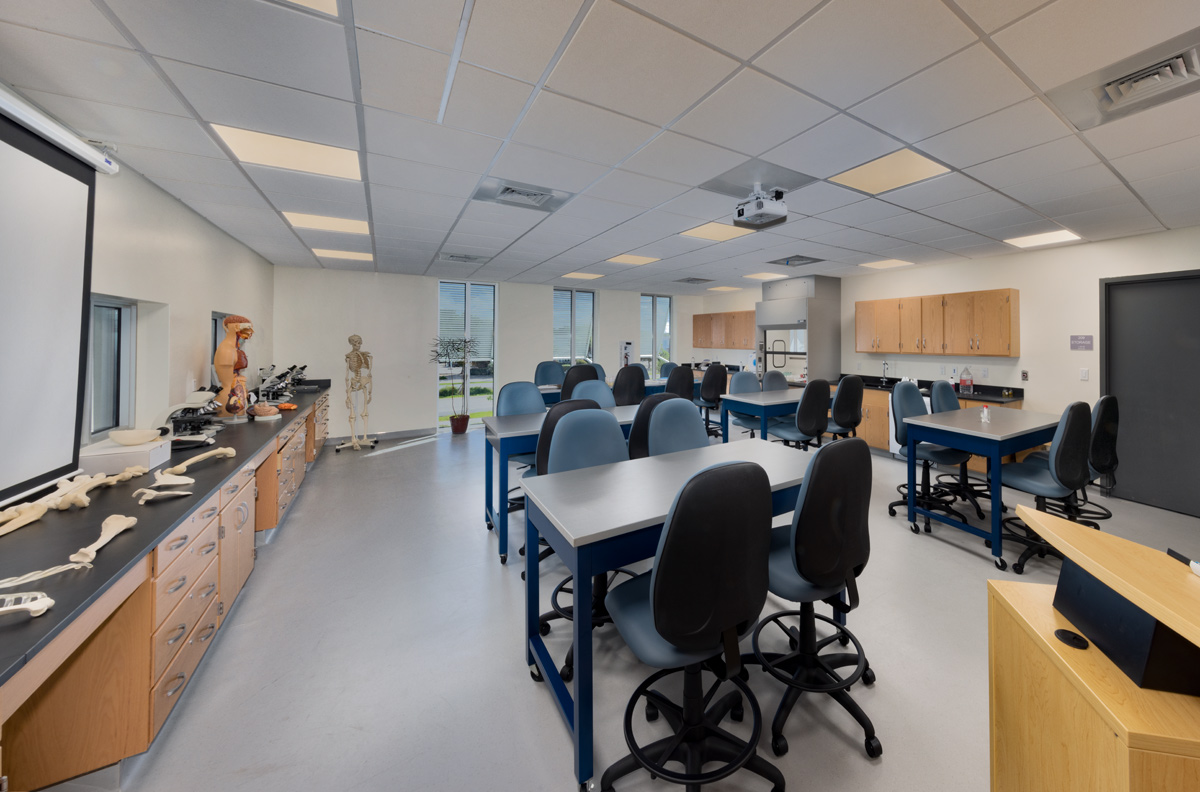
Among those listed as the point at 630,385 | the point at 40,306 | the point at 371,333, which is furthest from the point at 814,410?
the point at 371,333

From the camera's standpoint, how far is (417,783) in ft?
5.02

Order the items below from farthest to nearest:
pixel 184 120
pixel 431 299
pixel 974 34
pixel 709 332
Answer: pixel 709 332, pixel 431 299, pixel 184 120, pixel 974 34

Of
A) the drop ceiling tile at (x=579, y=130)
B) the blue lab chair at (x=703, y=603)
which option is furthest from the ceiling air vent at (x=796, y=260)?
the blue lab chair at (x=703, y=603)

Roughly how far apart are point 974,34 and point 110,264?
4.46 meters

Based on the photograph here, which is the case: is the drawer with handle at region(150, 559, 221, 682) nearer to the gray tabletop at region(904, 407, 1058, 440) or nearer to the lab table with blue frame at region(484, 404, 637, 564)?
the lab table with blue frame at region(484, 404, 637, 564)

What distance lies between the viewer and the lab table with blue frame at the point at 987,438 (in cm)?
316

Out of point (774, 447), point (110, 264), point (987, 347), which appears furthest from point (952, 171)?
point (110, 264)

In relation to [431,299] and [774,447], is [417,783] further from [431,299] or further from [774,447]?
[431,299]

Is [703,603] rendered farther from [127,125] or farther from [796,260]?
[796,260]

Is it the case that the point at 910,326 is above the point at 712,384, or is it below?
above

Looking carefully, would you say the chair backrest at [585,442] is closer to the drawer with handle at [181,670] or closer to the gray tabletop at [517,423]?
the gray tabletop at [517,423]

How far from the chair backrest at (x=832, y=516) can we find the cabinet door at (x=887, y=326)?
19.2 feet

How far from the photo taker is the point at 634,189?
3.32 m

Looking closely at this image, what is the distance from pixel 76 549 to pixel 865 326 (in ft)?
26.6
